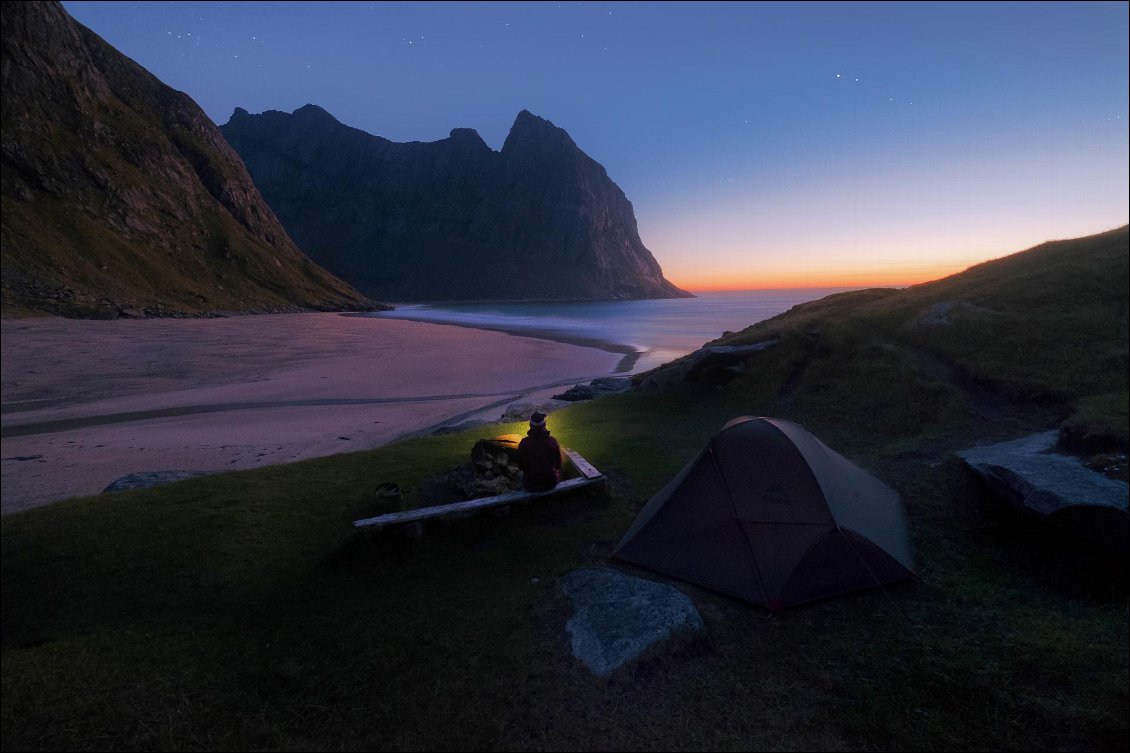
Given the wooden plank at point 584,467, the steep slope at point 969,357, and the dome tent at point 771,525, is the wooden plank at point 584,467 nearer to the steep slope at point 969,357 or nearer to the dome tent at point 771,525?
the dome tent at point 771,525

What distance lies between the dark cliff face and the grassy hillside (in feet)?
14.2

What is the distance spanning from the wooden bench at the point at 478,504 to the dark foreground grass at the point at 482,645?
0.35 metres

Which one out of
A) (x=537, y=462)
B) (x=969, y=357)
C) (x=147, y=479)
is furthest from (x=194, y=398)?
(x=969, y=357)

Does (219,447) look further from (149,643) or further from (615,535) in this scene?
(615,535)

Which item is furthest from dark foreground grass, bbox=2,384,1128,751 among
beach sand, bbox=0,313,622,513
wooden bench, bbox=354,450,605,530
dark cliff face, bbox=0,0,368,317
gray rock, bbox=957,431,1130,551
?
dark cliff face, bbox=0,0,368,317

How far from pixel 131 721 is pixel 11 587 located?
4.11 m

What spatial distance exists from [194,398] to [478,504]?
18153mm

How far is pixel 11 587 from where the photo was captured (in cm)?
705

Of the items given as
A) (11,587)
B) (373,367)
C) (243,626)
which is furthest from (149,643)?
(373,367)

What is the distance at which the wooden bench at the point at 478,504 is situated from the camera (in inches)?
328

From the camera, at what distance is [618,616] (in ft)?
21.5

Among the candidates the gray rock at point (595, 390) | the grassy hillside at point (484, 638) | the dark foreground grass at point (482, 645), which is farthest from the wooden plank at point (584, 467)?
the gray rock at point (595, 390)

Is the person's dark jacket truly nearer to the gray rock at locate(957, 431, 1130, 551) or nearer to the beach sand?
the beach sand

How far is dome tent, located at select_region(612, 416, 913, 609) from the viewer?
7180 millimetres
